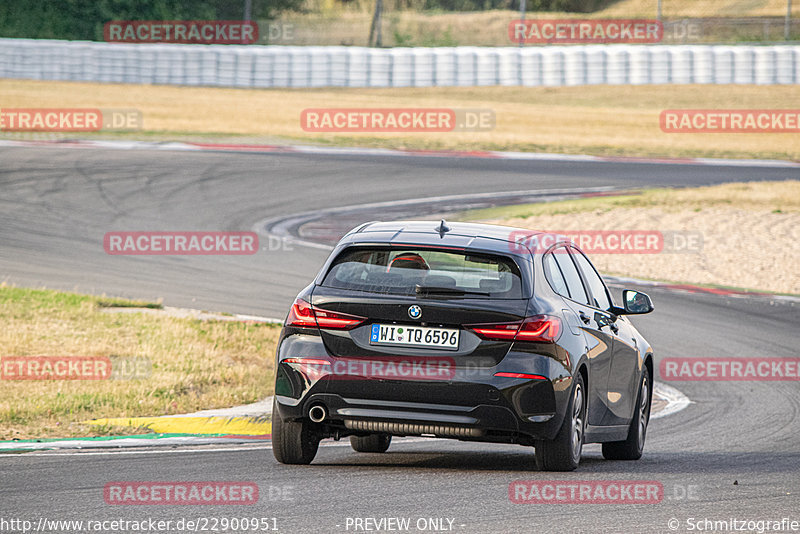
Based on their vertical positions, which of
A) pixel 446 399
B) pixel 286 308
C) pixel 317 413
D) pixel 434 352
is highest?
pixel 434 352

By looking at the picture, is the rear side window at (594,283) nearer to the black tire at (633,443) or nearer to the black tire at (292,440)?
the black tire at (633,443)

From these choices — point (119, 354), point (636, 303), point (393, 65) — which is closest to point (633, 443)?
point (636, 303)

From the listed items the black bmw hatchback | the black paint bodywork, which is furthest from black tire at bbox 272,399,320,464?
the black paint bodywork

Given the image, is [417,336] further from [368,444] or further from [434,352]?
[368,444]

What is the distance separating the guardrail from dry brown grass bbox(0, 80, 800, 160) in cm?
59

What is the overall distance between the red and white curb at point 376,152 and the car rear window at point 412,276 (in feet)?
72.3

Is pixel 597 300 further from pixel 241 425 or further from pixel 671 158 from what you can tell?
pixel 671 158

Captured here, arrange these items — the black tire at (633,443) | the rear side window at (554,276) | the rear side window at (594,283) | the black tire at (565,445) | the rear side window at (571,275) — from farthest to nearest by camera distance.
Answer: the black tire at (633,443) → the rear side window at (594,283) → the rear side window at (571,275) → the rear side window at (554,276) → the black tire at (565,445)

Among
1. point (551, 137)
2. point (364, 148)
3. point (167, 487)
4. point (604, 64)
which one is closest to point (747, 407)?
point (167, 487)

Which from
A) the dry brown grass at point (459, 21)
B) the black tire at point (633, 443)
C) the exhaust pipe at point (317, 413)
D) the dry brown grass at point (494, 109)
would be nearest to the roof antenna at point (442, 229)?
the exhaust pipe at point (317, 413)

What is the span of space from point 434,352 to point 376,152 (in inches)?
954

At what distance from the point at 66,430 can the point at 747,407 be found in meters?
6.11

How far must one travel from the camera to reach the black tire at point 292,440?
7250 mm

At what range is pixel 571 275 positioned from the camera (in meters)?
7.93
